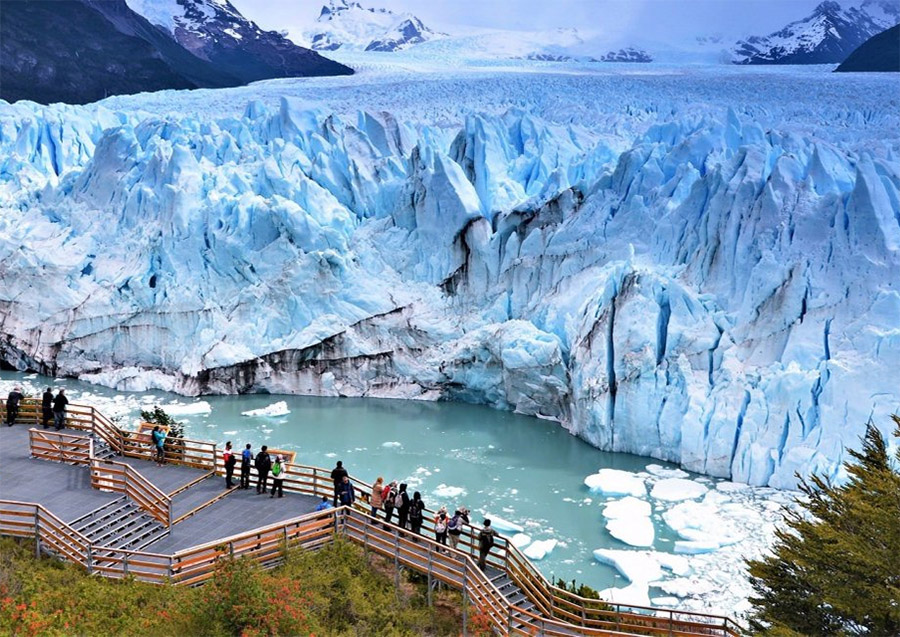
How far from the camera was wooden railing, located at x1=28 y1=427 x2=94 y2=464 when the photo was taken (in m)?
10.2

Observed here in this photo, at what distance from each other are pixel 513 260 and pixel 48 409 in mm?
11323

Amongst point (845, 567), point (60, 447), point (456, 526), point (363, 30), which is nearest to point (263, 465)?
point (456, 526)

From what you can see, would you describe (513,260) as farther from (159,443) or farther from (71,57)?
(71,57)

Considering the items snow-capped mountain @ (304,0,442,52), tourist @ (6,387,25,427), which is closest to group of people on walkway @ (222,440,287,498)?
tourist @ (6,387,25,427)

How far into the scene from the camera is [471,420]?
59.8ft

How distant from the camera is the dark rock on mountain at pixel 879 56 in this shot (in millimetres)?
30547

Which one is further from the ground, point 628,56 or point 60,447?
point 628,56

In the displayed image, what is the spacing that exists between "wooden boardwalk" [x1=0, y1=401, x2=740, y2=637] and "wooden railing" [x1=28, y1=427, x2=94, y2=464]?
0.05 ft

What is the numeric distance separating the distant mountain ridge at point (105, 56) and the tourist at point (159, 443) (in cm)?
2722

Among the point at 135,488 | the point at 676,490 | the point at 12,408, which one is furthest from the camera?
the point at 676,490

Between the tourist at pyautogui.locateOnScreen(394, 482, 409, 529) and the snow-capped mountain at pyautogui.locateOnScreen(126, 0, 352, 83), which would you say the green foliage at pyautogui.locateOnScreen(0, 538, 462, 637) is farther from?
the snow-capped mountain at pyautogui.locateOnScreen(126, 0, 352, 83)

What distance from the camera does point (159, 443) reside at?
34.2 ft

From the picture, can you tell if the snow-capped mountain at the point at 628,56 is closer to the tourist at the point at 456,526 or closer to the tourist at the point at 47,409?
the tourist at the point at 47,409

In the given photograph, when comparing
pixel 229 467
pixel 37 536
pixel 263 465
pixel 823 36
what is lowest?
pixel 37 536
